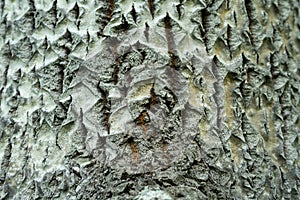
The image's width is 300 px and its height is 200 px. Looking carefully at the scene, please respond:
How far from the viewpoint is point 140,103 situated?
1.18 meters

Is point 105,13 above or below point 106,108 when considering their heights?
above

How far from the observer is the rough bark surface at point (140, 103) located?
3.86 feet

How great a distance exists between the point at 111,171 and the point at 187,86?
0.21 m

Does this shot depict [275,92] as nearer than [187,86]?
No

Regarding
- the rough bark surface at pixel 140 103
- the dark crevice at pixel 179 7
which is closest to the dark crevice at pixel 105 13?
the rough bark surface at pixel 140 103

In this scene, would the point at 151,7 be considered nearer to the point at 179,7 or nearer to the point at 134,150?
the point at 179,7

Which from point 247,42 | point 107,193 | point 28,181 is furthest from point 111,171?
point 247,42

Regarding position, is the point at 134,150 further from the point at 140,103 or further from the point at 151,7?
the point at 151,7

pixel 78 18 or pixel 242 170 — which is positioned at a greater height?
pixel 78 18

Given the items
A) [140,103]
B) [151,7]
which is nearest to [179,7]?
[151,7]

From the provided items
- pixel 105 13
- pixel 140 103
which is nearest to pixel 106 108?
pixel 140 103

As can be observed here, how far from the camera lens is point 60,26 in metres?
1.25

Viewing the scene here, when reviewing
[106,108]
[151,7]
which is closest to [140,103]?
[106,108]

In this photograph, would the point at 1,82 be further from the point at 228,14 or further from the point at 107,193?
the point at 228,14
